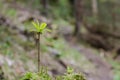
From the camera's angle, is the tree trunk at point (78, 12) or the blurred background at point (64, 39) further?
the tree trunk at point (78, 12)

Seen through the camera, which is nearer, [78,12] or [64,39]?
[64,39]

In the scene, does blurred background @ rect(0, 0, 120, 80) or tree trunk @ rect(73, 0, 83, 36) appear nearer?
blurred background @ rect(0, 0, 120, 80)

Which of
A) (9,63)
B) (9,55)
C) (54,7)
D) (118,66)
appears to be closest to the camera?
(9,63)

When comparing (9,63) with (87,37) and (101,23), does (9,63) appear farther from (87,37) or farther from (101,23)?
(101,23)

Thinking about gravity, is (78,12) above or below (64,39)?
above

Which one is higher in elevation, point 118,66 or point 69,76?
point 69,76

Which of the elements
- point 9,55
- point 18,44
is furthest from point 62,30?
point 9,55

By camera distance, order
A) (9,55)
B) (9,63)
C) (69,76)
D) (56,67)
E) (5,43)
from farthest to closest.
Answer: (56,67) → (5,43) → (9,55) → (9,63) → (69,76)

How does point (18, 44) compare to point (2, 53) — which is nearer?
point (2, 53)
